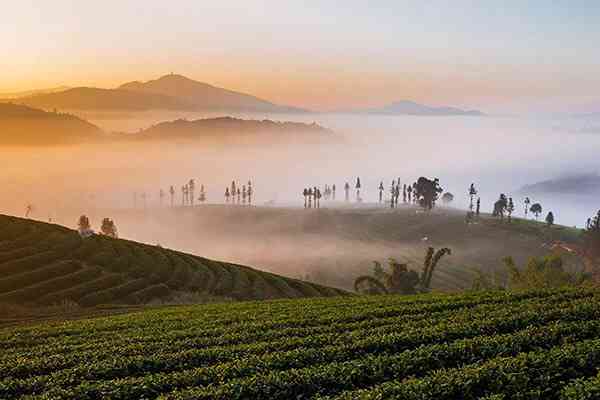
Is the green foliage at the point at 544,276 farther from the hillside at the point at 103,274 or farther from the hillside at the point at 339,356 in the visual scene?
the hillside at the point at 339,356

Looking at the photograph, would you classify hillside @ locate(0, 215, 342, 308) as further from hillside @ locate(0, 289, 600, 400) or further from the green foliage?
hillside @ locate(0, 289, 600, 400)

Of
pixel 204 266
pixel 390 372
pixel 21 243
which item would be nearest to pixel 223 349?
pixel 390 372

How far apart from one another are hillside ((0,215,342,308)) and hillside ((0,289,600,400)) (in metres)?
34.3

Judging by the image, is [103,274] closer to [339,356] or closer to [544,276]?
[339,356]

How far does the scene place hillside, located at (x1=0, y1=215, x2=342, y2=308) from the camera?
72.4 meters

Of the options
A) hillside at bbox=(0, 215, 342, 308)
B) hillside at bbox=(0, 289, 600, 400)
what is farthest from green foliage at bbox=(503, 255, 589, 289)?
hillside at bbox=(0, 289, 600, 400)

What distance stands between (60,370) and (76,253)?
63.9m

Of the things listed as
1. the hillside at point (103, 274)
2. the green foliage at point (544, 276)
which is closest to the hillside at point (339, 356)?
the hillside at point (103, 274)

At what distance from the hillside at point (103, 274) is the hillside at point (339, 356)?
34.3 m

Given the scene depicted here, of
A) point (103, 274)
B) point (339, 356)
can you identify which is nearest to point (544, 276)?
point (103, 274)

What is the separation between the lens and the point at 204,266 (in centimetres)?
9150

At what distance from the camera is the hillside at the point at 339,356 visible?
20.5m

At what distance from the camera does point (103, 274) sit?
80625mm

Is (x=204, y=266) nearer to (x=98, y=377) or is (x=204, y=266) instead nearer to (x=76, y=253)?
(x=76, y=253)
